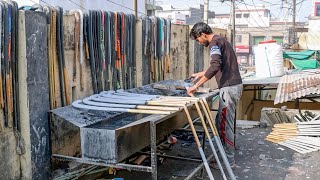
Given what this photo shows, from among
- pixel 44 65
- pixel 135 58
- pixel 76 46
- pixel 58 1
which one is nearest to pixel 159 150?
pixel 135 58

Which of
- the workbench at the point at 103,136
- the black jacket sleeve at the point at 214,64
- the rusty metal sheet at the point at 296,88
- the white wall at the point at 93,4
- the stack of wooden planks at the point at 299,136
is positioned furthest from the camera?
the white wall at the point at 93,4

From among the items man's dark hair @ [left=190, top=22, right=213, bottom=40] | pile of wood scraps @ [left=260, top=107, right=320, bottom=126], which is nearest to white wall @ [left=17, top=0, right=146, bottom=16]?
pile of wood scraps @ [left=260, top=107, right=320, bottom=126]

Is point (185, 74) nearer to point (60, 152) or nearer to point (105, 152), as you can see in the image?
point (60, 152)

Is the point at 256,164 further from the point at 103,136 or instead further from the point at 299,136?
the point at 103,136

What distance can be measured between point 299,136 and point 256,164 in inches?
66.7

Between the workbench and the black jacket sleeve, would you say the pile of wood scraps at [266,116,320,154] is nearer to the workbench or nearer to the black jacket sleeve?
the workbench

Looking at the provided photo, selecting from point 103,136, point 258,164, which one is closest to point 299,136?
point 258,164

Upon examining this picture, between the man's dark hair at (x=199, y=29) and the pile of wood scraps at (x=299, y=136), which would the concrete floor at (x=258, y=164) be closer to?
the pile of wood scraps at (x=299, y=136)

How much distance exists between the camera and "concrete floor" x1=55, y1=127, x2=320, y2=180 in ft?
17.6

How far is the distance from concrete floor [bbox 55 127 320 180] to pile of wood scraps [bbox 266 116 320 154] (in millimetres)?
188

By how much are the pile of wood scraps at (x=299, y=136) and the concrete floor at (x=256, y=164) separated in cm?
19

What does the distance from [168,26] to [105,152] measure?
395 centimetres

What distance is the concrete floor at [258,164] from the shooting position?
5.39m

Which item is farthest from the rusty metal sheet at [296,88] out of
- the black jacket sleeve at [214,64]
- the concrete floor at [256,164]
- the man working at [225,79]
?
the black jacket sleeve at [214,64]
